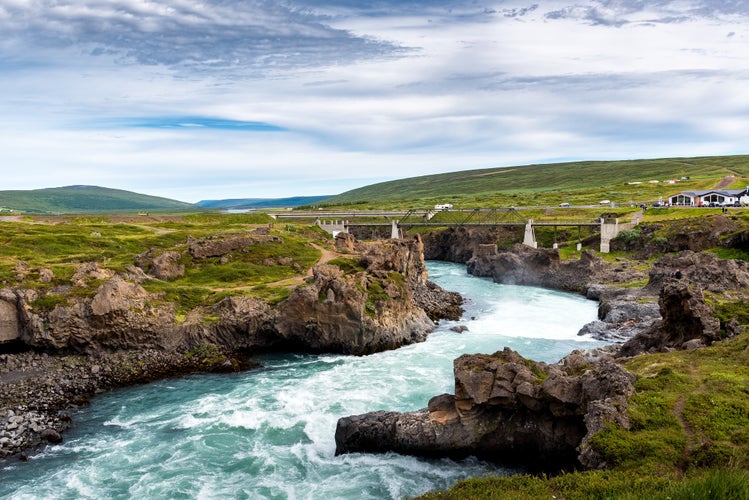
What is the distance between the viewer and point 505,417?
26.2 meters

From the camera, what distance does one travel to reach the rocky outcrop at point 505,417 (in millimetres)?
23750

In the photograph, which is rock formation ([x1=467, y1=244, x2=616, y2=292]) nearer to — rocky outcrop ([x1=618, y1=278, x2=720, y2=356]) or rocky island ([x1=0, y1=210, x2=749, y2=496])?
rocky island ([x1=0, y1=210, x2=749, y2=496])

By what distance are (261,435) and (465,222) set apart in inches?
4254

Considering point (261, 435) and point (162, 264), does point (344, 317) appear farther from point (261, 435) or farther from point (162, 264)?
point (162, 264)

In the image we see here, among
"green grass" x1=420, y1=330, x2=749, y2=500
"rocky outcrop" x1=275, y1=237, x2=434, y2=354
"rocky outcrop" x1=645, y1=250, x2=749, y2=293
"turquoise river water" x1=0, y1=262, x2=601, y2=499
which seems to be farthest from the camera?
"rocky outcrop" x1=645, y1=250, x2=749, y2=293

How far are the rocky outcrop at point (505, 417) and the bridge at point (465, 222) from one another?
81757mm

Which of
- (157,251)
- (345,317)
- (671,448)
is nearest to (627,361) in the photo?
(671,448)

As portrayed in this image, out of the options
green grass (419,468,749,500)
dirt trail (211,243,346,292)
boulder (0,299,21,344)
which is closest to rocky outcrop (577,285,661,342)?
dirt trail (211,243,346,292)

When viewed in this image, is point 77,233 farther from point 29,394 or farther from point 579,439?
point 579,439

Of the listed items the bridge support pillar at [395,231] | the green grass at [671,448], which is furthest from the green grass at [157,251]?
the green grass at [671,448]

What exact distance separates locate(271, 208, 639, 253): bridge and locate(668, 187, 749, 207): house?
2678cm

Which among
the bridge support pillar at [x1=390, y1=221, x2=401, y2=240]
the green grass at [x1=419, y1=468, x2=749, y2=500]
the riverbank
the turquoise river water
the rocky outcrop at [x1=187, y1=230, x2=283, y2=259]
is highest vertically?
the rocky outcrop at [x1=187, y1=230, x2=283, y2=259]

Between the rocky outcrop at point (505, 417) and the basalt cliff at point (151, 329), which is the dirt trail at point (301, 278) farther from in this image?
the rocky outcrop at point (505, 417)

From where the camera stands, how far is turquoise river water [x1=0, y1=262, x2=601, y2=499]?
2575 cm
